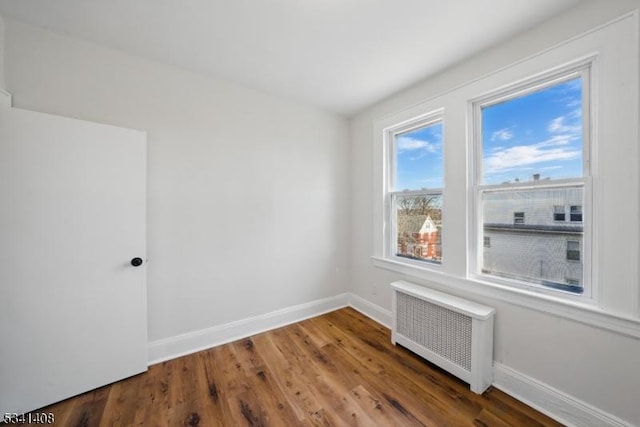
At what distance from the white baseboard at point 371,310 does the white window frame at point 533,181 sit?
1.10 meters

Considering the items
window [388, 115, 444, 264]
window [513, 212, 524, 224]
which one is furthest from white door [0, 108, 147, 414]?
window [513, 212, 524, 224]

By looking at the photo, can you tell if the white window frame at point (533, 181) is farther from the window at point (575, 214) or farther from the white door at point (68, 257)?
the white door at point (68, 257)

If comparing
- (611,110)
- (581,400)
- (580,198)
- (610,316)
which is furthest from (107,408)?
(611,110)

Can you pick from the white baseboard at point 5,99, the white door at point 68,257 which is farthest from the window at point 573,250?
the white baseboard at point 5,99

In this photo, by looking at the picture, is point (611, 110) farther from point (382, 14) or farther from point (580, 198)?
point (382, 14)

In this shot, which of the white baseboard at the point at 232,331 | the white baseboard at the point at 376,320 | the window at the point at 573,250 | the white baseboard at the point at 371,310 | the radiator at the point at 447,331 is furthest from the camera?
the white baseboard at the point at 371,310

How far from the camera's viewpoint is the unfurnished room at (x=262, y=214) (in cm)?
145

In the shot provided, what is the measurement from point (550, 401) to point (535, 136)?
182 cm

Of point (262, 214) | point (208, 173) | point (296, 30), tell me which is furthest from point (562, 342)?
point (208, 173)

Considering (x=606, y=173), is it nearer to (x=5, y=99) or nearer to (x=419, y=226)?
(x=419, y=226)

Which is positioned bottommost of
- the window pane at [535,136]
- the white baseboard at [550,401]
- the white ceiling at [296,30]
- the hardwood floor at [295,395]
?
the hardwood floor at [295,395]

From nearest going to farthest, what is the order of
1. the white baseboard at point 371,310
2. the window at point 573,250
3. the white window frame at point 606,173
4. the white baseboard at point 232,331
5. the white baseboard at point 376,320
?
the white window frame at point 606,173 → the white baseboard at point 376,320 → the window at point 573,250 → the white baseboard at point 232,331 → the white baseboard at point 371,310

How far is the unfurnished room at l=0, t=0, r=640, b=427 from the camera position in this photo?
1446 millimetres

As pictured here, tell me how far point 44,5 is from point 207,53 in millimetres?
938
